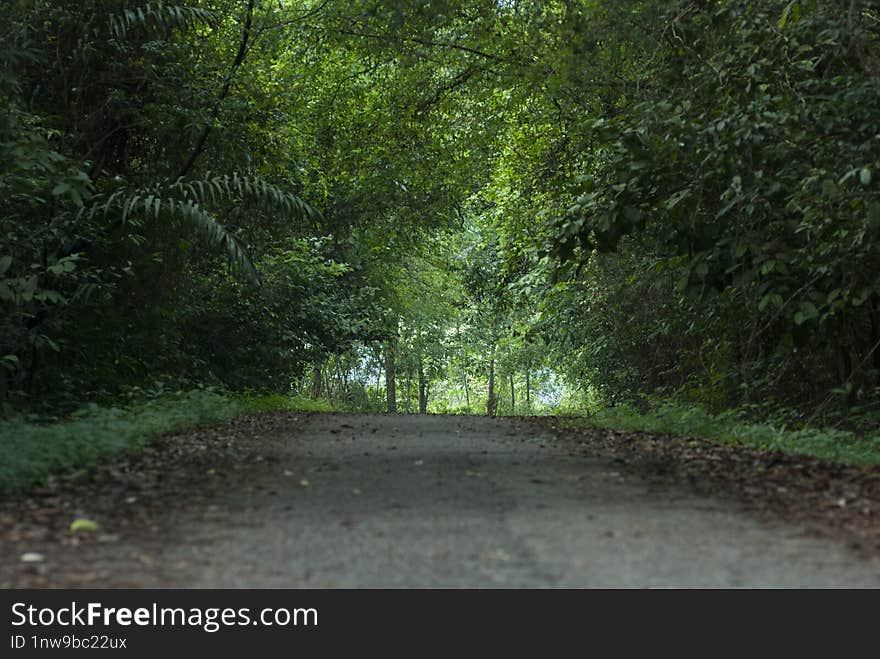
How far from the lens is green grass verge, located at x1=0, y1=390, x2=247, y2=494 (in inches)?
262

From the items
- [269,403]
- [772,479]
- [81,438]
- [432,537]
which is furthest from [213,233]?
[432,537]

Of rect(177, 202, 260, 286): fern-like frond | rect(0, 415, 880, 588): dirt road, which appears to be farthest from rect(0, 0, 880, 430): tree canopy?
rect(0, 415, 880, 588): dirt road

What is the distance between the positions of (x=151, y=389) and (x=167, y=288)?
61.3 inches

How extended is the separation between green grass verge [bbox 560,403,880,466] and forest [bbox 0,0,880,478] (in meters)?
0.10

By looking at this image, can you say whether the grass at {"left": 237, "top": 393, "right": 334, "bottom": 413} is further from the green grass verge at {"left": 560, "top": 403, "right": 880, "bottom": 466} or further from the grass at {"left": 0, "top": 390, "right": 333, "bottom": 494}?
the green grass verge at {"left": 560, "top": 403, "right": 880, "bottom": 466}

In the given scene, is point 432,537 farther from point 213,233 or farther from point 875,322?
point 875,322

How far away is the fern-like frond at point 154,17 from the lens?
12.3 metres

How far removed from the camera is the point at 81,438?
7.83 m

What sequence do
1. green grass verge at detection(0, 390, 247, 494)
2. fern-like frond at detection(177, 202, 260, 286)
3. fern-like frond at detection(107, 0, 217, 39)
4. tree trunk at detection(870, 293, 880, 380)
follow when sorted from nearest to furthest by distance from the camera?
green grass verge at detection(0, 390, 247, 494) → tree trunk at detection(870, 293, 880, 380) → fern-like frond at detection(177, 202, 260, 286) → fern-like frond at detection(107, 0, 217, 39)

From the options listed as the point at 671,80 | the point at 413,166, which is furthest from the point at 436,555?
the point at 413,166

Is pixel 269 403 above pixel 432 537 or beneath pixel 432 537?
above

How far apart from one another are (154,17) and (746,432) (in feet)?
28.2

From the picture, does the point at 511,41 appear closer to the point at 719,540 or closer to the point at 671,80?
the point at 671,80

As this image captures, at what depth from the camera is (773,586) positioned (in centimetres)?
397
